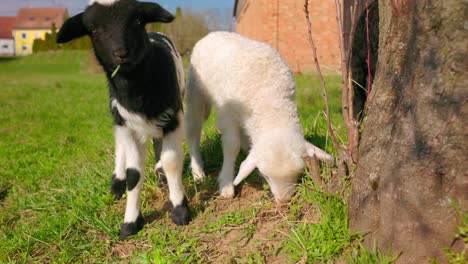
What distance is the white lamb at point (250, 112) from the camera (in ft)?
11.0

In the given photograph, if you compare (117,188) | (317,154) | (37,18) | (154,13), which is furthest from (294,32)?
(37,18)

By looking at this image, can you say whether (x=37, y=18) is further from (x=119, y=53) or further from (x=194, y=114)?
(x=119, y=53)

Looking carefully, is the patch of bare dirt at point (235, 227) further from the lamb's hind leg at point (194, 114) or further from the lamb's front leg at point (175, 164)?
the lamb's hind leg at point (194, 114)

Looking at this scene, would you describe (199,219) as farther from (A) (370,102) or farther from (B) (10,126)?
(B) (10,126)

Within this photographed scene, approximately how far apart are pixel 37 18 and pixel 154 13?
108m

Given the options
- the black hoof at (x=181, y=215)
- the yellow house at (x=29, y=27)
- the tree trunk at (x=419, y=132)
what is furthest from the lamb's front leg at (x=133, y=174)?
the yellow house at (x=29, y=27)

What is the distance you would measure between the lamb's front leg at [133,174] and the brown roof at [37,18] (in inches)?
4058

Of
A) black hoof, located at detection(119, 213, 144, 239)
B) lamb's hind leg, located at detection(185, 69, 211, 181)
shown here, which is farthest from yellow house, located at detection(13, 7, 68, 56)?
black hoof, located at detection(119, 213, 144, 239)

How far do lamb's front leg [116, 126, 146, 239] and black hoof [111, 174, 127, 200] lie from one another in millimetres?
609

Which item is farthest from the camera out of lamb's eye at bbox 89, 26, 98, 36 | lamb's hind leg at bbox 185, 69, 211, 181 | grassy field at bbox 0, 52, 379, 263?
lamb's hind leg at bbox 185, 69, 211, 181

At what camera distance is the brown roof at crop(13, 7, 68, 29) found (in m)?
96.6

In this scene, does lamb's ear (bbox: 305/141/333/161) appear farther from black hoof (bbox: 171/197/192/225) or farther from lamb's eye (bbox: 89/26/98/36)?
lamb's eye (bbox: 89/26/98/36)

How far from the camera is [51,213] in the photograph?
370 centimetres

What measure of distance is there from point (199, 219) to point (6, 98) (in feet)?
41.2
